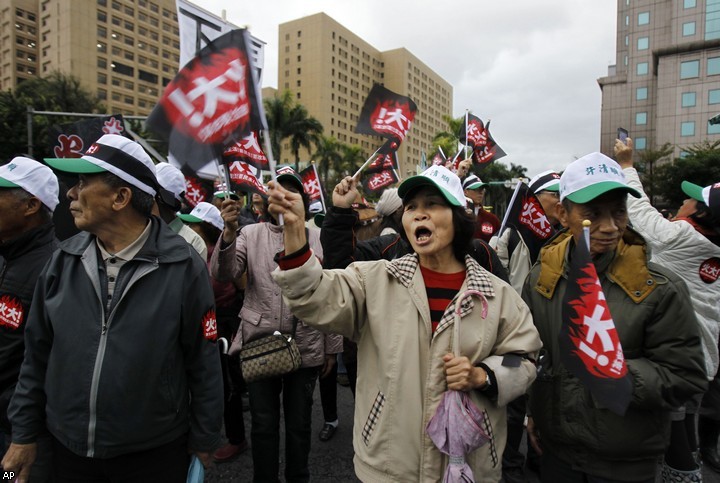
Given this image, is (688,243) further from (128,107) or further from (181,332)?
(128,107)

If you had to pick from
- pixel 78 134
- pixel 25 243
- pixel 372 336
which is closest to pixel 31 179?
pixel 25 243

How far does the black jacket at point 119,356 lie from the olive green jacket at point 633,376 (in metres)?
1.71

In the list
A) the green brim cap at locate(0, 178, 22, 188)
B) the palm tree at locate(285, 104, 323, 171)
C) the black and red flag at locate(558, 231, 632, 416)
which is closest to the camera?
the black and red flag at locate(558, 231, 632, 416)

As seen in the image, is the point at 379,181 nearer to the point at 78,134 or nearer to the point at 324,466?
the point at 78,134

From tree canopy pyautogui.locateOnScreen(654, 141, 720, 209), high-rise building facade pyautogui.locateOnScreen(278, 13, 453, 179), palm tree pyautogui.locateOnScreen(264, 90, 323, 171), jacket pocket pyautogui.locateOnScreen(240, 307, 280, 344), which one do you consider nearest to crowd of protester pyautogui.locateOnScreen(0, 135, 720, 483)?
jacket pocket pyautogui.locateOnScreen(240, 307, 280, 344)

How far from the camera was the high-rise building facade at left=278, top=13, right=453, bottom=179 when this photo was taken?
8475 cm

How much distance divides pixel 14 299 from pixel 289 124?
133 feet

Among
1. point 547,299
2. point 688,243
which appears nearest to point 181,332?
point 547,299

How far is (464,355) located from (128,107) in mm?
84798

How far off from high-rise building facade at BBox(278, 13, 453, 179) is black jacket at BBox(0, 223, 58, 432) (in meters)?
77.0

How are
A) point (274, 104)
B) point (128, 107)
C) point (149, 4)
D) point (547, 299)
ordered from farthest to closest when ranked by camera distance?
point (149, 4), point (128, 107), point (274, 104), point (547, 299)

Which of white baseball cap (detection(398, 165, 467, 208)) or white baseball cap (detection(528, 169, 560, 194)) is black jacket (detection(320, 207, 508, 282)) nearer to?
white baseball cap (detection(398, 165, 467, 208))

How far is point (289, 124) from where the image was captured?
40875 millimetres

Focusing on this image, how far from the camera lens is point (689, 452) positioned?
2695mm
